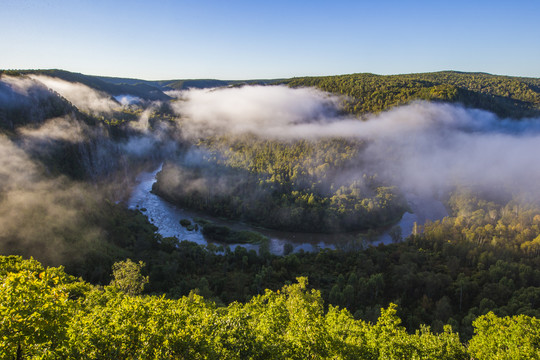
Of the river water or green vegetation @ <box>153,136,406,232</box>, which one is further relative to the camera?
green vegetation @ <box>153,136,406,232</box>

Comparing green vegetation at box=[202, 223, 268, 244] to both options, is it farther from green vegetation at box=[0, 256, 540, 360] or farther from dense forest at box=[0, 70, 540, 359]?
green vegetation at box=[0, 256, 540, 360]

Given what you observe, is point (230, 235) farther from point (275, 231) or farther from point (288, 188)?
point (288, 188)

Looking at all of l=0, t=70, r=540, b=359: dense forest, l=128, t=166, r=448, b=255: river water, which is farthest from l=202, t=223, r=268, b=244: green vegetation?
l=0, t=70, r=540, b=359: dense forest

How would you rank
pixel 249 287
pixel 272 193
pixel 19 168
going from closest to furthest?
1. pixel 249 287
2. pixel 19 168
3. pixel 272 193

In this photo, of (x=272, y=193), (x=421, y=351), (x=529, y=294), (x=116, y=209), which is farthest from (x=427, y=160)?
(x=421, y=351)

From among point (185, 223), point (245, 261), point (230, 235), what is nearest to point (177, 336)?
point (245, 261)

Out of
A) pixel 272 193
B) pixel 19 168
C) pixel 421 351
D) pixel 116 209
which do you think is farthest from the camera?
pixel 272 193

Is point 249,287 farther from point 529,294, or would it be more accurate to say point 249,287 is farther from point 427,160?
point 427,160
